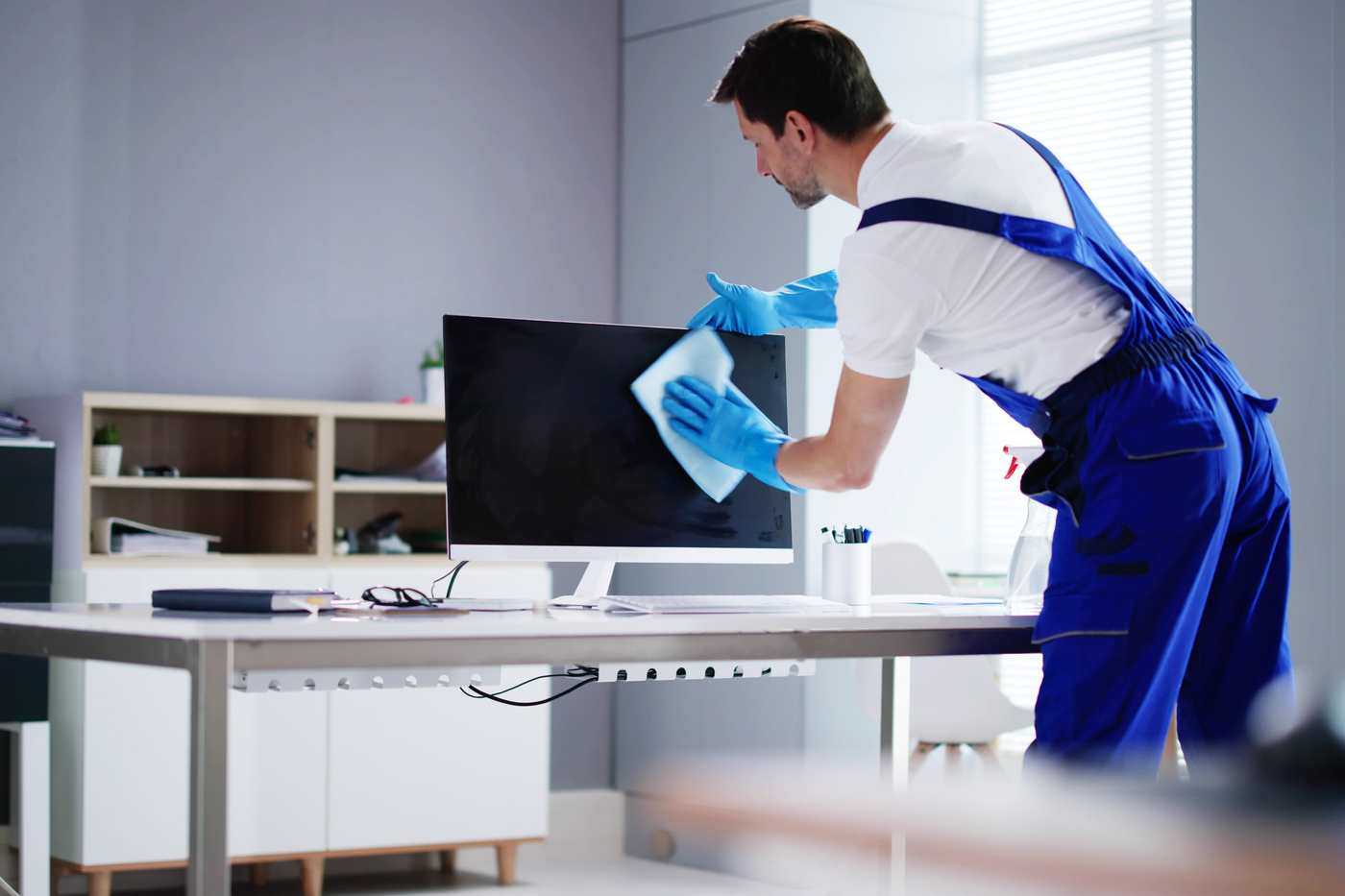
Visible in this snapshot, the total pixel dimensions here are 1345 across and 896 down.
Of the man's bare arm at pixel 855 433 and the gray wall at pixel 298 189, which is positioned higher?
the gray wall at pixel 298 189

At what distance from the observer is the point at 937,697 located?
4086 mm

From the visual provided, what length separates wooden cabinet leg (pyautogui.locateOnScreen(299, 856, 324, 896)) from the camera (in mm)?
4355

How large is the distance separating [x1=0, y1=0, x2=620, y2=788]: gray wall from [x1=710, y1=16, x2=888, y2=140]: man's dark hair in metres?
2.82

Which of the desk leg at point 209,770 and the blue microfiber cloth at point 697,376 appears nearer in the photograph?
the desk leg at point 209,770

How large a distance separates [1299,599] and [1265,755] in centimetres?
288

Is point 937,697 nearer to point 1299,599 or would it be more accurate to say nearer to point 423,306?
point 1299,599

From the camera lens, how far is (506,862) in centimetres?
468

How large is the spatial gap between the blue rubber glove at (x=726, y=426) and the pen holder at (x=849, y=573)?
0.44ft

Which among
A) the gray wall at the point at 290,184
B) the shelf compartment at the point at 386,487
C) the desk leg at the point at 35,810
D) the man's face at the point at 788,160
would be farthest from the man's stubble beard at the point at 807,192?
the gray wall at the point at 290,184

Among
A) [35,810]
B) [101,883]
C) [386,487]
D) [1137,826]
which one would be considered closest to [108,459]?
[386,487]

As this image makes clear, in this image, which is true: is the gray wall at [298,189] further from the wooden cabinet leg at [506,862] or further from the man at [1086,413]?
the man at [1086,413]

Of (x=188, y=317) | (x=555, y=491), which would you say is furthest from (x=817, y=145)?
(x=188, y=317)

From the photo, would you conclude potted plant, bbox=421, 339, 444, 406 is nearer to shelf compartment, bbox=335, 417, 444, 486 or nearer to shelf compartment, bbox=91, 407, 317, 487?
shelf compartment, bbox=335, 417, 444, 486

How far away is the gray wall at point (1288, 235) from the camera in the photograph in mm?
3289
